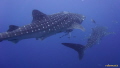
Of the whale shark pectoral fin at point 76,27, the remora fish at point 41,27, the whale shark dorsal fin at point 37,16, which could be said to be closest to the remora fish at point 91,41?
Result: the whale shark pectoral fin at point 76,27

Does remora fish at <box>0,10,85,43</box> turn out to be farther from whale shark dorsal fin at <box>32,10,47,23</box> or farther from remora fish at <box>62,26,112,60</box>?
remora fish at <box>62,26,112,60</box>

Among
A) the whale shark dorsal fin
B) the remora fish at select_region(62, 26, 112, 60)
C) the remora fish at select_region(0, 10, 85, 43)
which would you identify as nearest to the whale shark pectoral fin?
the remora fish at select_region(0, 10, 85, 43)

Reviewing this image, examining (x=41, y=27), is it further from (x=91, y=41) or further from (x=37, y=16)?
(x=91, y=41)

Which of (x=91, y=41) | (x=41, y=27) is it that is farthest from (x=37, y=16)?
(x=91, y=41)

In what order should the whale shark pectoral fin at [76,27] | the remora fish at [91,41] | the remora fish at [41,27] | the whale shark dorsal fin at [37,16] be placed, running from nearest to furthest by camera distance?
the remora fish at [41,27] → the whale shark dorsal fin at [37,16] → the whale shark pectoral fin at [76,27] → the remora fish at [91,41]

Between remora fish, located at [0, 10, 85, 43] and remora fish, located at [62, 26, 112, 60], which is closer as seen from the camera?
remora fish, located at [0, 10, 85, 43]

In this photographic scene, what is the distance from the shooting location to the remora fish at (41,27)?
9.18m

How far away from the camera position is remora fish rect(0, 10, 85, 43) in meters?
A: 9.18

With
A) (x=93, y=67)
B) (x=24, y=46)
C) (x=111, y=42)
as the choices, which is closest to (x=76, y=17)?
(x=93, y=67)

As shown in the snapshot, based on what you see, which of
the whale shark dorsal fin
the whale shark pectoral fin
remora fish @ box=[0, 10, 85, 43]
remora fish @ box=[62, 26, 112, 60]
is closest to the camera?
remora fish @ box=[0, 10, 85, 43]

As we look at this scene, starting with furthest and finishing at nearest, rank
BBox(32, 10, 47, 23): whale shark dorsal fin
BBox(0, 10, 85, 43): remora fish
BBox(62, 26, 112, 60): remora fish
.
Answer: BBox(62, 26, 112, 60): remora fish → BBox(32, 10, 47, 23): whale shark dorsal fin → BBox(0, 10, 85, 43): remora fish

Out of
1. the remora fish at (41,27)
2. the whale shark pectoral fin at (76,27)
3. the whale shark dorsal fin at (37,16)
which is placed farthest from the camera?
the whale shark pectoral fin at (76,27)

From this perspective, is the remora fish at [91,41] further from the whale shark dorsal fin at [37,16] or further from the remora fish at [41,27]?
the whale shark dorsal fin at [37,16]

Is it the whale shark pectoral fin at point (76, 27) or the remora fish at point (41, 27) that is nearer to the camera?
the remora fish at point (41, 27)
